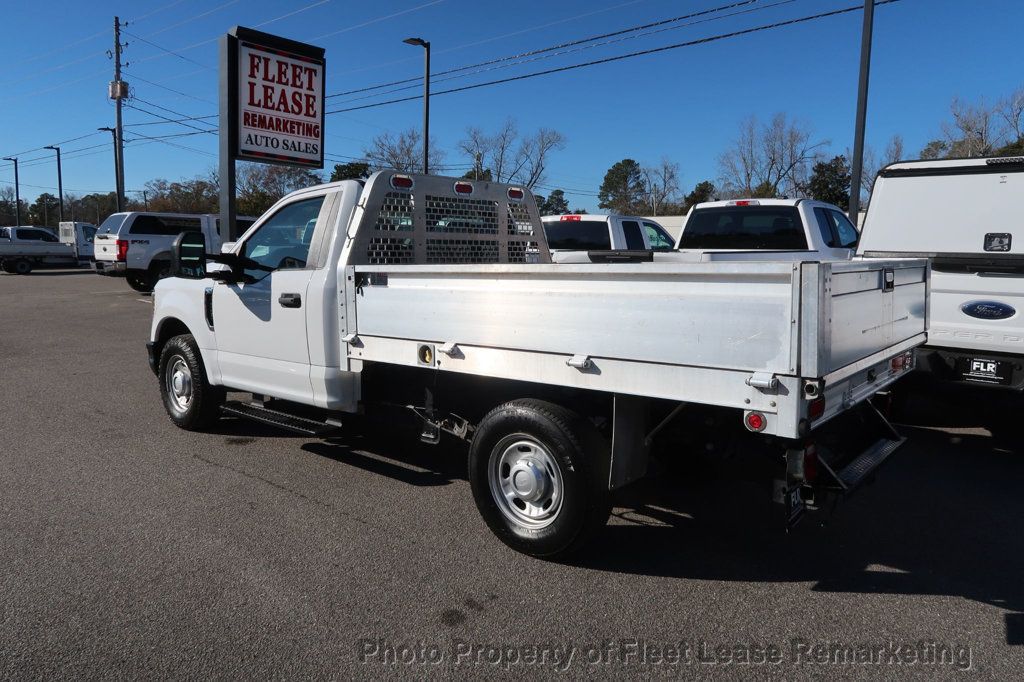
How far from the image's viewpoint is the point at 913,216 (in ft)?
21.3

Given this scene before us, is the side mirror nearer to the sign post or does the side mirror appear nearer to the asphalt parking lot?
the asphalt parking lot

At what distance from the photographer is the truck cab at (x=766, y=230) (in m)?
9.20

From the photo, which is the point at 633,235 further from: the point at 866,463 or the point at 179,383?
the point at 866,463

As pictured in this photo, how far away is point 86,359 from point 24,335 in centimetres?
341

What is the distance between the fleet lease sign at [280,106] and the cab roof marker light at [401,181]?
18.8 ft

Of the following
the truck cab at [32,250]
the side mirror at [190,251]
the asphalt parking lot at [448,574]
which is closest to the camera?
the asphalt parking lot at [448,574]

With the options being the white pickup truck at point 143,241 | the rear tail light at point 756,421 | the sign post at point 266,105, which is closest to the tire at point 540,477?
the rear tail light at point 756,421

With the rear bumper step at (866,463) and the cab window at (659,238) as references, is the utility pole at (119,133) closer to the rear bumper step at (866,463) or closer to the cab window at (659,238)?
the cab window at (659,238)

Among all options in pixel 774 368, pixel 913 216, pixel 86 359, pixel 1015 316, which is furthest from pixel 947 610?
pixel 86 359

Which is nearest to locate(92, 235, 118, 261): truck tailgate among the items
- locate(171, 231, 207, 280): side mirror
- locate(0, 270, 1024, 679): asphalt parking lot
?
locate(0, 270, 1024, 679): asphalt parking lot

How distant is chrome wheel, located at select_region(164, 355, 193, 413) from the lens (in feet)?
22.1

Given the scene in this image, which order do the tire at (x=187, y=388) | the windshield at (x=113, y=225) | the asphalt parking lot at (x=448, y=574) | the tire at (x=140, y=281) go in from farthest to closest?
1. the tire at (x=140, y=281)
2. the windshield at (x=113, y=225)
3. the tire at (x=187, y=388)
4. the asphalt parking lot at (x=448, y=574)

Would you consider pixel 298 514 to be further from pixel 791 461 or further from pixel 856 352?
pixel 856 352

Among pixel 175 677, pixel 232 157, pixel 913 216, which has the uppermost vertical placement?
pixel 232 157
